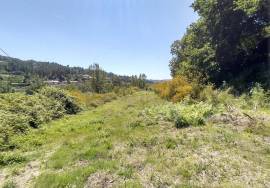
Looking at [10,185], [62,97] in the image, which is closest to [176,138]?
[10,185]

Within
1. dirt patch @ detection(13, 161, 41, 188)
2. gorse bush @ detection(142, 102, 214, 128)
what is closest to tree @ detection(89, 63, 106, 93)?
gorse bush @ detection(142, 102, 214, 128)

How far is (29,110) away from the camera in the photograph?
19.3m

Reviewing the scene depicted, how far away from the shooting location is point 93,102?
36375 mm

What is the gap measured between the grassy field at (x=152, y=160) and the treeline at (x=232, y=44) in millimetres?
11113

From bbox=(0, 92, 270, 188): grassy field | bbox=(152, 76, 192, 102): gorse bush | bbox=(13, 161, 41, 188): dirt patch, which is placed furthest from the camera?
bbox=(152, 76, 192, 102): gorse bush

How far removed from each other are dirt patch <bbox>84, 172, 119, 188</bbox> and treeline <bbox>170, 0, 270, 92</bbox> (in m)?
14.8

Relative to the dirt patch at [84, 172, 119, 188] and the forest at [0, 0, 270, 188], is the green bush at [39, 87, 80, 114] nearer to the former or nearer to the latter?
the forest at [0, 0, 270, 188]

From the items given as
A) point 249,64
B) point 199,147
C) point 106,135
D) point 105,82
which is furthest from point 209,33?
point 105,82

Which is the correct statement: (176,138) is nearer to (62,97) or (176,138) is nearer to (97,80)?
(62,97)

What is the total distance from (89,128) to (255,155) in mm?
9754

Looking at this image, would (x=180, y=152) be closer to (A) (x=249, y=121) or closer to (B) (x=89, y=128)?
(A) (x=249, y=121)

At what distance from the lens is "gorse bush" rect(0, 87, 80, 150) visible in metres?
15.2

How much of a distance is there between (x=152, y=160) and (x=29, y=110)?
13.1 metres

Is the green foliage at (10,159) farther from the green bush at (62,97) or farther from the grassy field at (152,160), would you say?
the green bush at (62,97)
